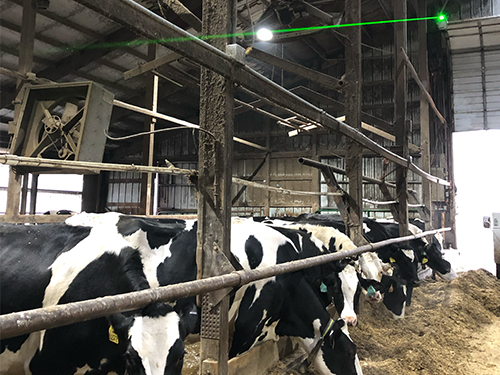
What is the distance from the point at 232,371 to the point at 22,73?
424 centimetres

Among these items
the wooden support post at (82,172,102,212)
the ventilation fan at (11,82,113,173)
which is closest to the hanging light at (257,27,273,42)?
the ventilation fan at (11,82,113,173)

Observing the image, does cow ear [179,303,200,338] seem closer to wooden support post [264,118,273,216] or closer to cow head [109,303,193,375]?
cow head [109,303,193,375]

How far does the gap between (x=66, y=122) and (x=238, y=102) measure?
7.88ft

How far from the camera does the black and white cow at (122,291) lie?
202 centimetres

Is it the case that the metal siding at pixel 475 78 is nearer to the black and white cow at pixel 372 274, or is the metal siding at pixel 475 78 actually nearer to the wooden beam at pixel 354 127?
the wooden beam at pixel 354 127

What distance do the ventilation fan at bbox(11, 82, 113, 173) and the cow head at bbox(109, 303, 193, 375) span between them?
2.30 m

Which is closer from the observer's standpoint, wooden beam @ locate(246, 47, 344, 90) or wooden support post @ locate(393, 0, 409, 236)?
wooden beam @ locate(246, 47, 344, 90)

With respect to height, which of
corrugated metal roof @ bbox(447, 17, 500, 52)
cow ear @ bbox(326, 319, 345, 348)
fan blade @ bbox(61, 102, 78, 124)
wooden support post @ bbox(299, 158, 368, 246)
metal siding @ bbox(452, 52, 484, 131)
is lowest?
cow ear @ bbox(326, 319, 345, 348)

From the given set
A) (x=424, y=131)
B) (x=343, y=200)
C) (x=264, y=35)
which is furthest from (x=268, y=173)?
(x=343, y=200)

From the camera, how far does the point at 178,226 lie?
3135 millimetres

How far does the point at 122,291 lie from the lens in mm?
2270

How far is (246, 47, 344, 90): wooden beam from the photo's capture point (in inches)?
180

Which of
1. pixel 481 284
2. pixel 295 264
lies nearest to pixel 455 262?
pixel 481 284

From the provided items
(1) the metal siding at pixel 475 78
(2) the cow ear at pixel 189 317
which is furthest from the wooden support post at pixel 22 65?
(1) the metal siding at pixel 475 78
